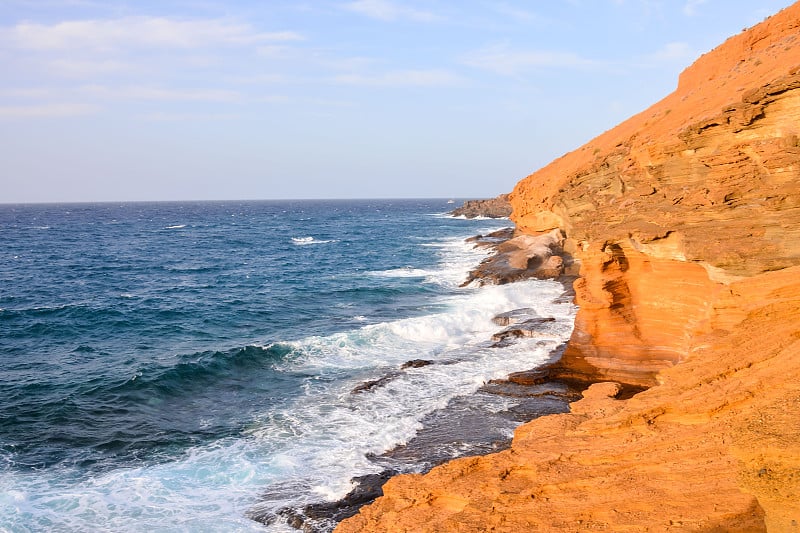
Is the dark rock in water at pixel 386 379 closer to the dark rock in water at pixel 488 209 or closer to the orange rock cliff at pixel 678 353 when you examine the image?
the orange rock cliff at pixel 678 353

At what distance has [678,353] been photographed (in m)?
16.2

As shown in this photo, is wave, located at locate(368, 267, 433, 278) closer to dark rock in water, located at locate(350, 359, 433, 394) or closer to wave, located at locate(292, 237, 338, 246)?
dark rock in water, located at locate(350, 359, 433, 394)

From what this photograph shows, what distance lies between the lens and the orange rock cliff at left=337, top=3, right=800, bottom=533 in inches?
312

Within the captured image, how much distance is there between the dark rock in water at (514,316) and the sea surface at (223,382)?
0.52 meters

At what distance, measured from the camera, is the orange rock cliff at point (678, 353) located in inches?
312

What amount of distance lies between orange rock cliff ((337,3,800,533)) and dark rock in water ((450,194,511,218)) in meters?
90.4

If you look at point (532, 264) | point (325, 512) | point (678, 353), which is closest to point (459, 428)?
point (325, 512)

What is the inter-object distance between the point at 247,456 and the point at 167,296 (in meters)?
24.9

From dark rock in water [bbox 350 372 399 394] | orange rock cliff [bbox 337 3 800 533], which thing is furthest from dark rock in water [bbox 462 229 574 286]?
dark rock in water [bbox 350 372 399 394]

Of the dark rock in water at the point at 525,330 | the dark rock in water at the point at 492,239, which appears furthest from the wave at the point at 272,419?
the dark rock in water at the point at 492,239

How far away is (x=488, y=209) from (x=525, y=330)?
3702 inches

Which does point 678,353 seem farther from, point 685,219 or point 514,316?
point 514,316

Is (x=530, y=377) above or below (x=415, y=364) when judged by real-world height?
above

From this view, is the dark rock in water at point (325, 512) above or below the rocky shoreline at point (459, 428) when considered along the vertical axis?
below
